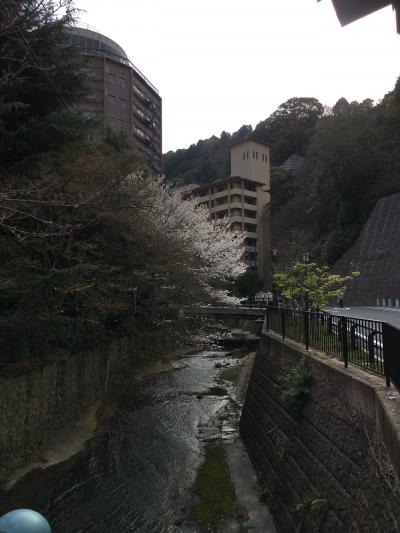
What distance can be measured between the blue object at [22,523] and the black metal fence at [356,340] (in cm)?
431

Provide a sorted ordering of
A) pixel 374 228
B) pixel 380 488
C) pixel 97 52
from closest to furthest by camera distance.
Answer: pixel 380 488 < pixel 374 228 < pixel 97 52

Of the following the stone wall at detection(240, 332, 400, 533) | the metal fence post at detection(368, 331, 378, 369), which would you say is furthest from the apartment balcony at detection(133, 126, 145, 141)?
the metal fence post at detection(368, 331, 378, 369)

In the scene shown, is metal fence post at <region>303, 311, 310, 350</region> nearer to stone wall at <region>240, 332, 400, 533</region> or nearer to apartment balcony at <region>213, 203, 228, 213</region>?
stone wall at <region>240, 332, 400, 533</region>

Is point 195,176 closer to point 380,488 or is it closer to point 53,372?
point 53,372

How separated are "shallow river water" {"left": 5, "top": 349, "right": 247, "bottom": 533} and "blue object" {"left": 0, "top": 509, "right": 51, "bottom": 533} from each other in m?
5.13

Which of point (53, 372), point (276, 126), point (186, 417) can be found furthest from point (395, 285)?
point (276, 126)

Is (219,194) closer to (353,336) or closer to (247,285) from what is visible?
(247,285)

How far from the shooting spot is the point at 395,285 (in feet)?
95.2

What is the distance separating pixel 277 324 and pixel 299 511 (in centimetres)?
818

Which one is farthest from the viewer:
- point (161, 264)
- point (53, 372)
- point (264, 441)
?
point (161, 264)

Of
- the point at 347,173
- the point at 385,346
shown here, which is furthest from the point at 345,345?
the point at 347,173

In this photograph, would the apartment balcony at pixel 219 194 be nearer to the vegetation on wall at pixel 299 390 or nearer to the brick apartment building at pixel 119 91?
the brick apartment building at pixel 119 91

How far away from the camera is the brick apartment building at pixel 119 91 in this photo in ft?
165

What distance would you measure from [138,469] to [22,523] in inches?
308
